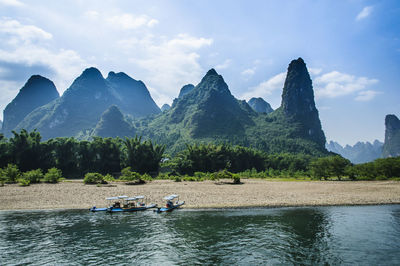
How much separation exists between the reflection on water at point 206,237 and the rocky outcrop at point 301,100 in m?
174

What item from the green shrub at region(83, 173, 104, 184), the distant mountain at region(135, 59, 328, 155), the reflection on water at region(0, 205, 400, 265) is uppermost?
the distant mountain at region(135, 59, 328, 155)

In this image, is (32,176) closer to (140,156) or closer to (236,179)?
(140,156)

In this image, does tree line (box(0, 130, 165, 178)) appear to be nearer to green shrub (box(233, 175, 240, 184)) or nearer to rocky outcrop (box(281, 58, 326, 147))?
green shrub (box(233, 175, 240, 184))

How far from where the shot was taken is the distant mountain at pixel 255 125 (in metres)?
143

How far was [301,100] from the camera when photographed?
189125 mm

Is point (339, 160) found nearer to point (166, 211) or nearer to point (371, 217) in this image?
point (371, 217)

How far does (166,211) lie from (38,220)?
1110 cm

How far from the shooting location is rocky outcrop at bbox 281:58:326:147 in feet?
604

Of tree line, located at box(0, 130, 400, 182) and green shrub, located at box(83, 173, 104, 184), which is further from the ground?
tree line, located at box(0, 130, 400, 182)

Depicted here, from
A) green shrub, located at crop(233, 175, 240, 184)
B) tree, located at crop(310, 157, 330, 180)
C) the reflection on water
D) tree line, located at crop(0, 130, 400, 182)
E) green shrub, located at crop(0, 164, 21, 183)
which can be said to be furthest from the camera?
tree, located at crop(310, 157, 330, 180)

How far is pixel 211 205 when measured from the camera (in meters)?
24.5

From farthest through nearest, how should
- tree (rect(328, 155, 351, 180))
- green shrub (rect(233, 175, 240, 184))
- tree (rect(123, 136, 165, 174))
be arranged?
tree (rect(123, 136, 165, 174)) < tree (rect(328, 155, 351, 180)) < green shrub (rect(233, 175, 240, 184))

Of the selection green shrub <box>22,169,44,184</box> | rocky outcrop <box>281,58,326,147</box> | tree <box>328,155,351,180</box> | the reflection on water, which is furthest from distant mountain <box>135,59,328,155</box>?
the reflection on water

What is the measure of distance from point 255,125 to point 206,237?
528 ft
